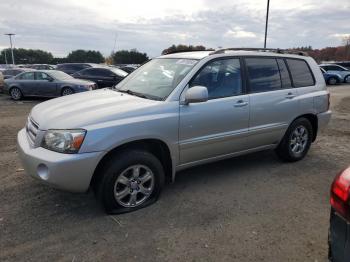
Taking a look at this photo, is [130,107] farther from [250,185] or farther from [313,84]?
[313,84]

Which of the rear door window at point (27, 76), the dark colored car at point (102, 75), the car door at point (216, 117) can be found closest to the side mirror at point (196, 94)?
the car door at point (216, 117)

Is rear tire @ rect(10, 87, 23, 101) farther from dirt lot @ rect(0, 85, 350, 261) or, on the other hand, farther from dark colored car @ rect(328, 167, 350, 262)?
dark colored car @ rect(328, 167, 350, 262)

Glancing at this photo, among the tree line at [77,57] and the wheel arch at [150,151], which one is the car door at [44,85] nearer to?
the wheel arch at [150,151]

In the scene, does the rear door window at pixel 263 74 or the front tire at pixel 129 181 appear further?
the rear door window at pixel 263 74

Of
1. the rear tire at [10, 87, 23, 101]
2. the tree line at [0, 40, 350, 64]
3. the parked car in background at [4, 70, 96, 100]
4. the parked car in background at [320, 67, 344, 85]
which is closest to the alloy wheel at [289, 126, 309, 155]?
the parked car in background at [4, 70, 96, 100]

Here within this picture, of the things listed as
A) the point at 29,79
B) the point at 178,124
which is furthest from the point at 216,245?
the point at 29,79

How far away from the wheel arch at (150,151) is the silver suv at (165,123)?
1 cm

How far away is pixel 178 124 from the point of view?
4125 mm

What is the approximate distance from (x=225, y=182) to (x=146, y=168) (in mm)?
1411

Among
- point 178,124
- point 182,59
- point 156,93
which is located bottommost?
point 178,124

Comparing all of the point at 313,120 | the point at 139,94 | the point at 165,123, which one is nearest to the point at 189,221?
the point at 165,123

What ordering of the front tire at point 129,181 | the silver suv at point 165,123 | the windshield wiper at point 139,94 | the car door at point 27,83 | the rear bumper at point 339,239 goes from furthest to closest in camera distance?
1. the car door at point 27,83
2. the windshield wiper at point 139,94
3. the front tire at point 129,181
4. the silver suv at point 165,123
5. the rear bumper at point 339,239

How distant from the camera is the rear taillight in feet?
7.17

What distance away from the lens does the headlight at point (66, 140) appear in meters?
3.52
